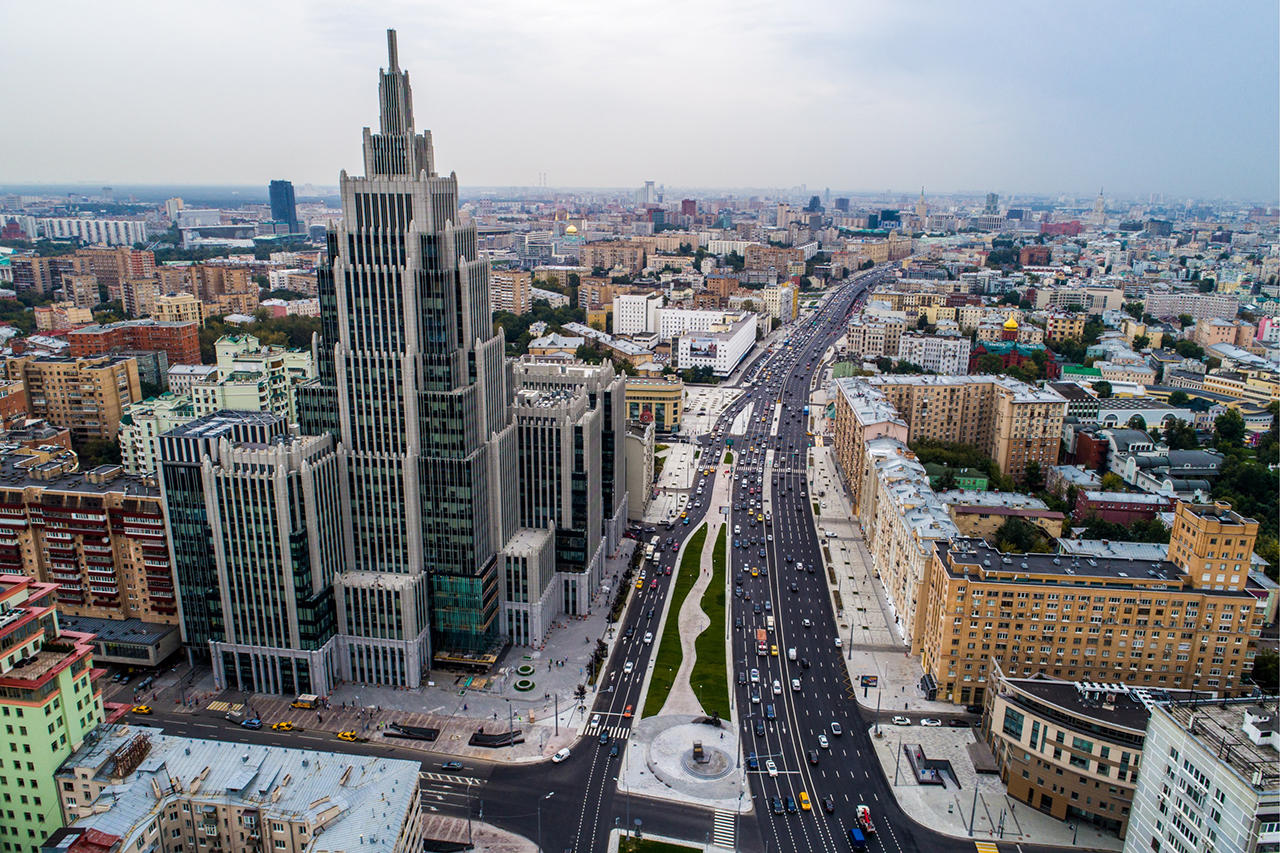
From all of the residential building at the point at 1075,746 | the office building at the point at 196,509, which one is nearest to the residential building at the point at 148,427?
the office building at the point at 196,509

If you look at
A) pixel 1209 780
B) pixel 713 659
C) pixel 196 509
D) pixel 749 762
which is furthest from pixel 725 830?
pixel 196 509

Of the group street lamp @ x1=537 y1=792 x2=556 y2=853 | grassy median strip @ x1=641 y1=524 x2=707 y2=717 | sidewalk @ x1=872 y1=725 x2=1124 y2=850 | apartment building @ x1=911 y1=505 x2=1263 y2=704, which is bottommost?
sidewalk @ x1=872 y1=725 x2=1124 y2=850

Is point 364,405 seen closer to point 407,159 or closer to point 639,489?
point 407,159

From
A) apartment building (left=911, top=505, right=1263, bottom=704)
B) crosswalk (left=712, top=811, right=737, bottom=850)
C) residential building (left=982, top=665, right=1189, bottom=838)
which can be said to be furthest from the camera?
apartment building (left=911, top=505, right=1263, bottom=704)

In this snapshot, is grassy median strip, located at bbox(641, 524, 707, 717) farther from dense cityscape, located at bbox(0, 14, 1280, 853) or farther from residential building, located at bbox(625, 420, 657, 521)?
residential building, located at bbox(625, 420, 657, 521)

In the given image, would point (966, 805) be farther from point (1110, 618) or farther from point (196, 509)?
point (196, 509)

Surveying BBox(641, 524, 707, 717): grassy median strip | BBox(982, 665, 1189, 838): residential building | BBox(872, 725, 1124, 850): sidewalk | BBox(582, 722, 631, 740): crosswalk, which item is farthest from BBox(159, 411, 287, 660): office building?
BBox(982, 665, 1189, 838): residential building

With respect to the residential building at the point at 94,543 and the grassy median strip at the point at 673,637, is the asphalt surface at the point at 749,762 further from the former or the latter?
the residential building at the point at 94,543
